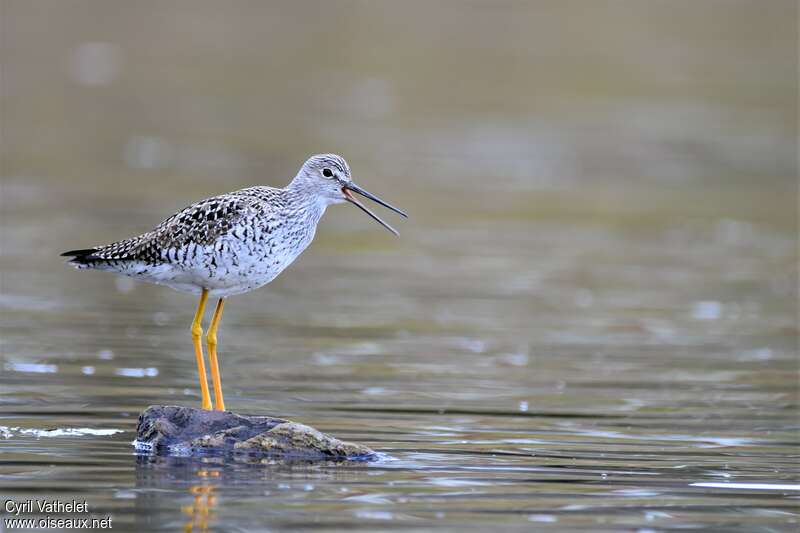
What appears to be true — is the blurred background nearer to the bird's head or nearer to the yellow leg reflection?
the yellow leg reflection

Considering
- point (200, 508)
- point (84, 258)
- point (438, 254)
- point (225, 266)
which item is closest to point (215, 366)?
point (225, 266)

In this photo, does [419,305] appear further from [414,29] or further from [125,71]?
[414,29]

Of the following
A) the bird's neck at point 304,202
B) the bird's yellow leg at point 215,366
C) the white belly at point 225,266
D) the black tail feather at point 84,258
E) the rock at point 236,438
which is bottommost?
the rock at point 236,438

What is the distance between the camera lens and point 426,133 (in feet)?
102

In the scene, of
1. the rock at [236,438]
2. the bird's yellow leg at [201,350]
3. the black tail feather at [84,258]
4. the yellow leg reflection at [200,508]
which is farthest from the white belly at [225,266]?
the yellow leg reflection at [200,508]

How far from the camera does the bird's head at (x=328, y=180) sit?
11211mm

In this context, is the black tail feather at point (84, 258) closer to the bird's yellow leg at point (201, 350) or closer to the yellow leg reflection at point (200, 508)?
the bird's yellow leg at point (201, 350)

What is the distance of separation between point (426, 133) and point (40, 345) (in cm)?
1790

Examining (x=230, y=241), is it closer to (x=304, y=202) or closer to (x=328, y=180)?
(x=304, y=202)

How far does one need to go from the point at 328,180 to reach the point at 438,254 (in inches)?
347

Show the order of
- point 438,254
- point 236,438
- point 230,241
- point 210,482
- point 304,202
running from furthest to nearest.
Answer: point 438,254
point 304,202
point 230,241
point 236,438
point 210,482

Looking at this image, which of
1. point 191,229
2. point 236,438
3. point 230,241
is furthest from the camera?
point 191,229

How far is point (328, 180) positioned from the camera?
11.3 metres

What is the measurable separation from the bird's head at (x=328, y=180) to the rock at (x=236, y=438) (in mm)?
1787
